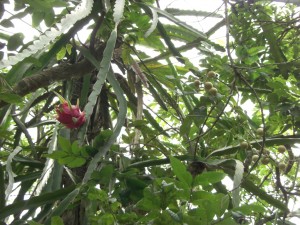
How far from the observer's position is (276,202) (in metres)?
0.97

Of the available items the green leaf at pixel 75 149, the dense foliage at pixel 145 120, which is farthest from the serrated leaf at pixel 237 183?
the green leaf at pixel 75 149

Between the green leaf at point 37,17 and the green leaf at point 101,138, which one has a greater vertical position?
the green leaf at point 37,17

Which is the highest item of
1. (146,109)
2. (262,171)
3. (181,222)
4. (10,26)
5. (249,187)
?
(10,26)

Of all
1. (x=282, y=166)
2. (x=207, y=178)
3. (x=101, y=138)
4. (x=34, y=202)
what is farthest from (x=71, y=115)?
(x=282, y=166)

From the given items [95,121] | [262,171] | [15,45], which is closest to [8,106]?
[15,45]

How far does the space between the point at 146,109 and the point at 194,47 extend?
0.66 ft

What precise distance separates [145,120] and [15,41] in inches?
13.4

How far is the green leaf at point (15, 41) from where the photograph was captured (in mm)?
1071

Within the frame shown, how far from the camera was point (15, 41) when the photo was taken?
1.07 m

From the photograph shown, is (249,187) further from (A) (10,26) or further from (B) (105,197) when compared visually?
(A) (10,26)

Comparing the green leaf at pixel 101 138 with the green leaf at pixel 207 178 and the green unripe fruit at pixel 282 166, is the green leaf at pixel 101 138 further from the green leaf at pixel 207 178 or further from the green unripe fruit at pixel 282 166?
the green unripe fruit at pixel 282 166

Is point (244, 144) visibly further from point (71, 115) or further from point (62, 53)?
point (62, 53)

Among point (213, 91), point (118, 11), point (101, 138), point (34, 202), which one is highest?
point (118, 11)

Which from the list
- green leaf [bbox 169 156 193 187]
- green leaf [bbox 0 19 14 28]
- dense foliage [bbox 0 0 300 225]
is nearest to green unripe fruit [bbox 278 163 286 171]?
dense foliage [bbox 0 0 300 225]
